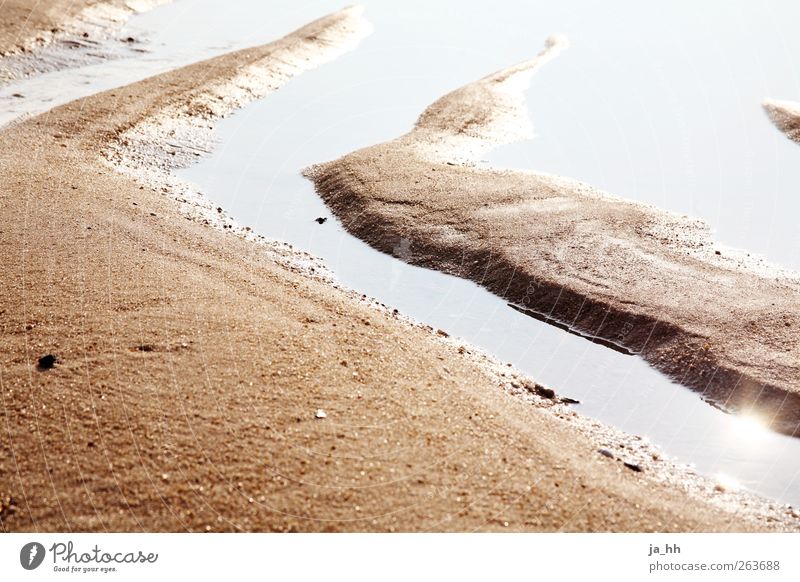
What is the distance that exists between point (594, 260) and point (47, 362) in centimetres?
822

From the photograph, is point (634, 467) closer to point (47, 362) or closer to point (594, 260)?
point (594, 260)

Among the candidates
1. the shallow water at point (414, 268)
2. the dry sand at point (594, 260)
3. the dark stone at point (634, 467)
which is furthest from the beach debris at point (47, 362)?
the dry sand at point (594, 260)

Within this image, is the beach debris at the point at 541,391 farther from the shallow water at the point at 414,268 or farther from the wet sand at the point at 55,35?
the wet sand at the point at 55,35

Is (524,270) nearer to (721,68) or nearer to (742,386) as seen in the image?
(742,386)

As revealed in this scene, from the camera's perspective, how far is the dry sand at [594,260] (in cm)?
1094

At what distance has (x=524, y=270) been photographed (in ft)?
43.4

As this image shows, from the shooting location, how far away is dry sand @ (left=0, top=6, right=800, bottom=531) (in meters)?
7.29

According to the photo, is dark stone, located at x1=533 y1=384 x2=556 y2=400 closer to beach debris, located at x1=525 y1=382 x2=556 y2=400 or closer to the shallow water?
beach debris, located at x1=525 y1=382 x2=556 y2=400
